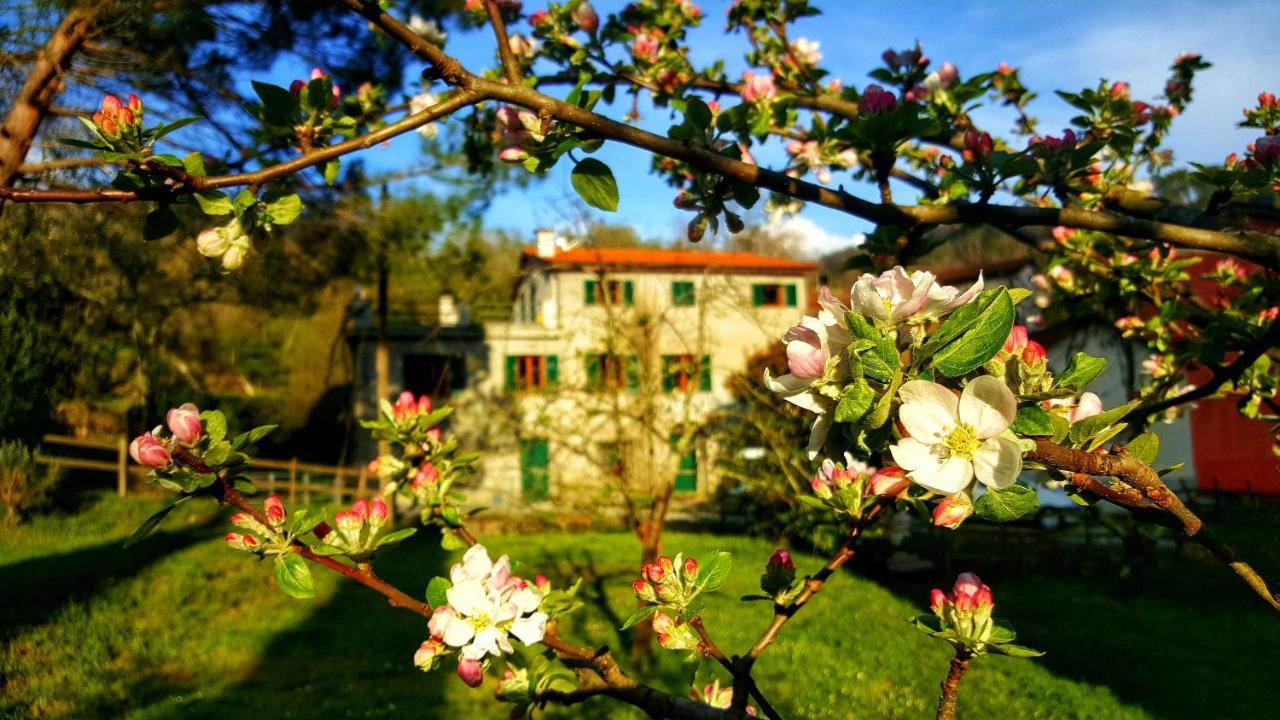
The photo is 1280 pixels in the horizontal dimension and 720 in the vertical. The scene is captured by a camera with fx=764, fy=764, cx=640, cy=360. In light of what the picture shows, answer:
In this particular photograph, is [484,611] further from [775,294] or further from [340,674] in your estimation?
[775,294]

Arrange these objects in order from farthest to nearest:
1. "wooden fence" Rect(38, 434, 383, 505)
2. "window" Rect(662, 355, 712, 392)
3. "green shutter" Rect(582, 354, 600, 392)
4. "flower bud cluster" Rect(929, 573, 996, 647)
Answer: "wooden fence" Rect(38, 434, 383, 505) → "green shutter" Rect(582, 354, 600, 392) → "window" Rect(662, 355, 712, 392) → "flower bud cluster" Rect(929, 573, 996, 647)

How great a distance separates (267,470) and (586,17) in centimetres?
1666

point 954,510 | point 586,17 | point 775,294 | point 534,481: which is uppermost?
point 775,294

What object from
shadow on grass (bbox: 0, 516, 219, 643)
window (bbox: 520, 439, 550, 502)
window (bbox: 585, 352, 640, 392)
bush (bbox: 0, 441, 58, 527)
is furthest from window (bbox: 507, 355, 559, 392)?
bush (bbox: 0, 441, 58, 527)

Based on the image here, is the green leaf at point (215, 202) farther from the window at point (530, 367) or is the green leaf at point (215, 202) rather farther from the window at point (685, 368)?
the window at point (530, 367)

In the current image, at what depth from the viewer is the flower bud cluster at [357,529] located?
1146 mm

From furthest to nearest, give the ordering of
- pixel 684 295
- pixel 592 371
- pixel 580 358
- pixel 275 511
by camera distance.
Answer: pixel 580 358, pixel 592 371, pixel 684 295, pixel 275 511

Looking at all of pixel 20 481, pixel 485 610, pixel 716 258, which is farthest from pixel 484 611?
pixel 716 258

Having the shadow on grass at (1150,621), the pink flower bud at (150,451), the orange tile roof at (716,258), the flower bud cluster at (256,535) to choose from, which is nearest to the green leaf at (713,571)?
the flower bud cluster at (256,535)

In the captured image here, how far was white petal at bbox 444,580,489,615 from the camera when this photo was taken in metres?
0.96

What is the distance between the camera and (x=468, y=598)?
3.18ft

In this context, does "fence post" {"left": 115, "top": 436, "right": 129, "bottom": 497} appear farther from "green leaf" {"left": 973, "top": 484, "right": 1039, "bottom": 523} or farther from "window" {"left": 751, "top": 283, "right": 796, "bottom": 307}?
"green leaf" {"left": 973, "top": 484, "right": 1039, "bottom": 523}

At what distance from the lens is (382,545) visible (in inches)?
46.9

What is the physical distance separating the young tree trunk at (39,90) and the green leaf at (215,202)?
129 inches
